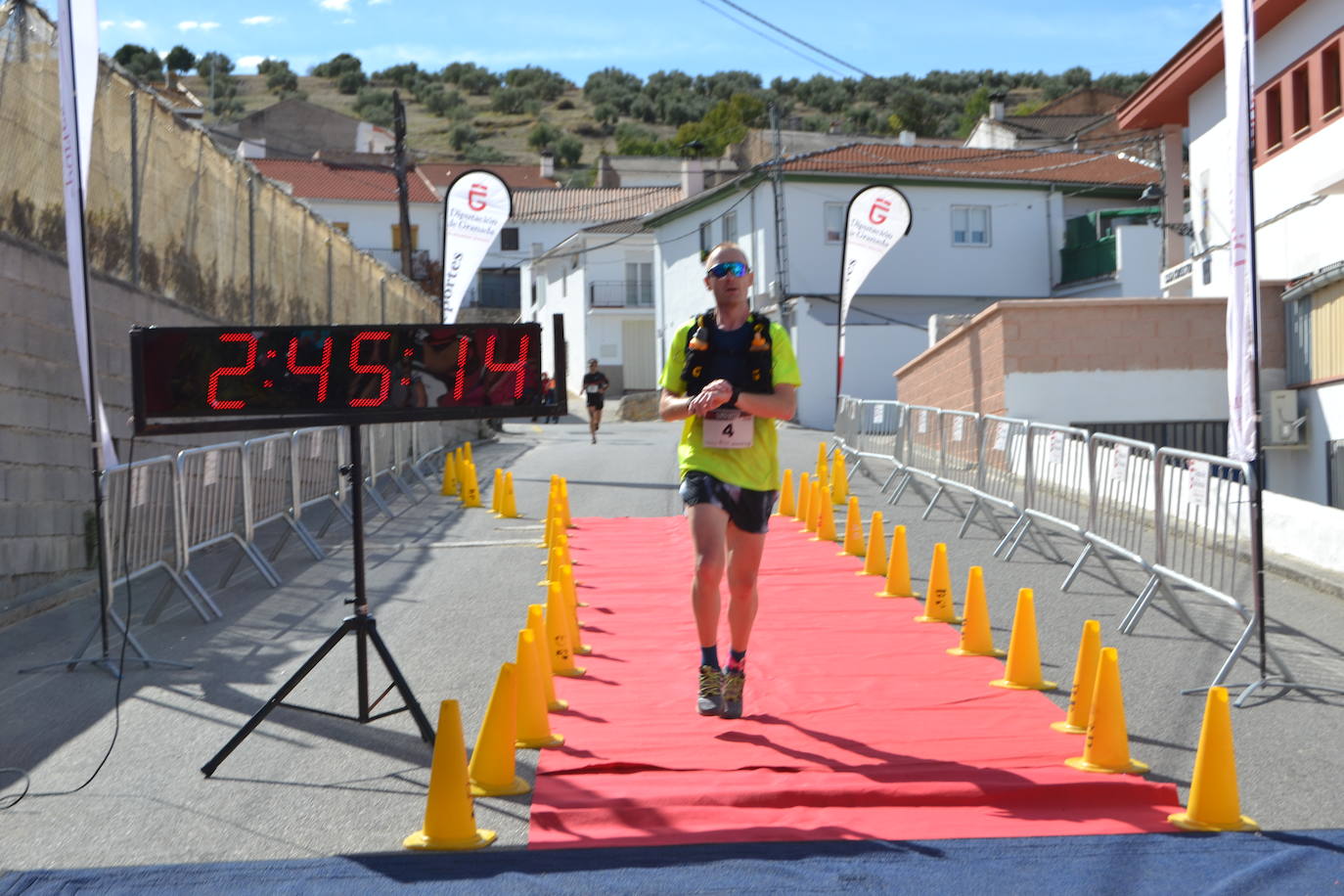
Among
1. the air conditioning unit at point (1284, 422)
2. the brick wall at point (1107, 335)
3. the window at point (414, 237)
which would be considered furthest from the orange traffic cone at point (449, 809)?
the window at point (414, 237)

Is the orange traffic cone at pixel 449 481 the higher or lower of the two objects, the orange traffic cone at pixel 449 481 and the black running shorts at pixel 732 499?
the lower

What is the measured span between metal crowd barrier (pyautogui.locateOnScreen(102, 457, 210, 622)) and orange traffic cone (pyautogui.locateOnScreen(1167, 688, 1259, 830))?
6.59m

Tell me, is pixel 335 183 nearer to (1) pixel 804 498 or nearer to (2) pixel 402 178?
(2) pixel 402 178

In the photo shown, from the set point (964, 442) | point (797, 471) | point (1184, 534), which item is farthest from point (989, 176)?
point (1184, 534)

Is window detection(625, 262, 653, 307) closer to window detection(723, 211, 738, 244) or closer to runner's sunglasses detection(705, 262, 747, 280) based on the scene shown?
window detection(723, 211, 738, 244)

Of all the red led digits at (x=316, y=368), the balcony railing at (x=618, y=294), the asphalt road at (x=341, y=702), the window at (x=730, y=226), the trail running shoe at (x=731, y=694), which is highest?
the window at (x=730, y=226)

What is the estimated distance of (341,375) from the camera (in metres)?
6.21

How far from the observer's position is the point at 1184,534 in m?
9.26

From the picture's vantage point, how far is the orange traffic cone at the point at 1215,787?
5074 mm

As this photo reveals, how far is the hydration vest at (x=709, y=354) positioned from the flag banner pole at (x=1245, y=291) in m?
2.85

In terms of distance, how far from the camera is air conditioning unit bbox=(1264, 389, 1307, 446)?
20.5 metres

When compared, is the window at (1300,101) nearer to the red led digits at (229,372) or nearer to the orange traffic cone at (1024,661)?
the orange traffic cone at (1024,661)

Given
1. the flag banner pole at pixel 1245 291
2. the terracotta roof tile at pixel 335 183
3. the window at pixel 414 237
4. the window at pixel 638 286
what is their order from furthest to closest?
the window at pixel 414 237 < the terracotta roof tile at pixel 335 183 < the window at pixel 638 286 < the flag banner pole at pixel 1245 291

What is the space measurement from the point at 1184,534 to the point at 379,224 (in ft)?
226
